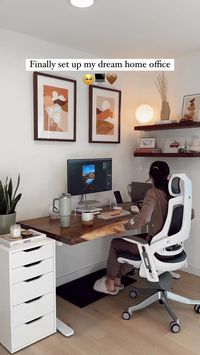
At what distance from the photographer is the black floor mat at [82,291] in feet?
8.87

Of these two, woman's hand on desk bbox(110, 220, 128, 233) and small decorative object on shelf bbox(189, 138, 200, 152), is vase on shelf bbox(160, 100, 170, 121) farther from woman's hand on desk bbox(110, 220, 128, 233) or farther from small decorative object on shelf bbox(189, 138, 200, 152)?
woman's hand on desk bbox(110, 220, 128, 233)

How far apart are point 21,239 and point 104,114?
1.77m

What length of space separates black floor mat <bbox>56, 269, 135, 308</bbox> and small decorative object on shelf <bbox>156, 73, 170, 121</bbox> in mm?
1835

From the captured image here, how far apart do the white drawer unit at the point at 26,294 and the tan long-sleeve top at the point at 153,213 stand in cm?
66

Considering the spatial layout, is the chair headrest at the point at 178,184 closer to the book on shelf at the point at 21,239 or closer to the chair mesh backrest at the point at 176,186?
the chair mesh backrest at the point at 176,186

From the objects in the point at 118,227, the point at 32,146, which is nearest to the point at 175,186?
the point at 118,227

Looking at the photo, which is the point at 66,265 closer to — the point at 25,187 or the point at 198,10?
the point at 25,187

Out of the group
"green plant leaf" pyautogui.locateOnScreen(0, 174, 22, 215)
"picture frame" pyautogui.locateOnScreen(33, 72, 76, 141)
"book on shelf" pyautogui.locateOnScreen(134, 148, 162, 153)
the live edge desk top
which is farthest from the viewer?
"book on shelf" pyautogui.locateOnScreen(134, 148, 162, 153)

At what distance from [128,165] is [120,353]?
2.15 meters

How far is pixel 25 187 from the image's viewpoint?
2.67 metres

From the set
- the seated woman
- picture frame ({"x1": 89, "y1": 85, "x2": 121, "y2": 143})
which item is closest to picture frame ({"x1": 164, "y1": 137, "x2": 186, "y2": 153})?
picture frame ({"x1": 89, "y1": 85, "x2": 121, "y2": 143})

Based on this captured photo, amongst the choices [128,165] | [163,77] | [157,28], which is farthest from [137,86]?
[157,28]

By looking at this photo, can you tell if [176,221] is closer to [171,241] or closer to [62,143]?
[171,241]

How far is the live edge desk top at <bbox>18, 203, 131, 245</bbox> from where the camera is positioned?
2.08m
